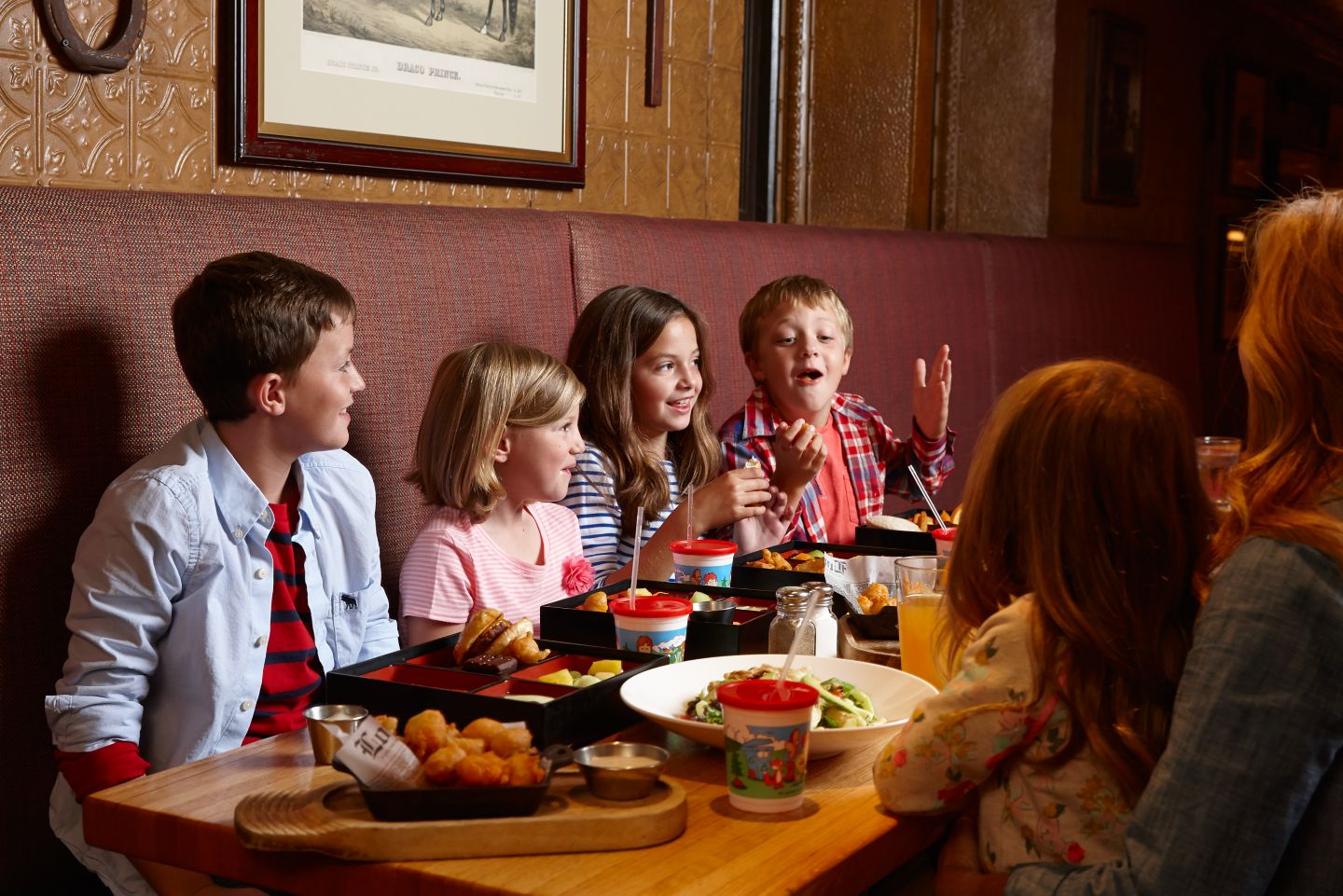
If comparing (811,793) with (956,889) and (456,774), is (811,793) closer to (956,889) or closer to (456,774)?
(956,889)

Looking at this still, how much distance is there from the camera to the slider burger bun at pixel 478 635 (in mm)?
1573

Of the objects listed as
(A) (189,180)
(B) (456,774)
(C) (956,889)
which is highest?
(A) (189,180)

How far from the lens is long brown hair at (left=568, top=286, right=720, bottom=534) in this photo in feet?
9.10

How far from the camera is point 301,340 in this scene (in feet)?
6.68

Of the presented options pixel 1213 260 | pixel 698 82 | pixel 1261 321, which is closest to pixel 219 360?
pixel 1261 321

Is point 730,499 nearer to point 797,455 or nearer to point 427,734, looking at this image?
point 797,455

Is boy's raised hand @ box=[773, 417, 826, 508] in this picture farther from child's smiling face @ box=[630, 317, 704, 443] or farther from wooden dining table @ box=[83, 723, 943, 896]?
wooden dining table @ box=[83, 723, 943, 896]

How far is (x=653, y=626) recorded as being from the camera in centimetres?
164

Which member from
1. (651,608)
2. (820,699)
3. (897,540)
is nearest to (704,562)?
(651,608)

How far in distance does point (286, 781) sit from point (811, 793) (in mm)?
504

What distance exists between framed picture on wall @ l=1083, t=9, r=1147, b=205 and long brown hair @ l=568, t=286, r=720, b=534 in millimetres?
3496

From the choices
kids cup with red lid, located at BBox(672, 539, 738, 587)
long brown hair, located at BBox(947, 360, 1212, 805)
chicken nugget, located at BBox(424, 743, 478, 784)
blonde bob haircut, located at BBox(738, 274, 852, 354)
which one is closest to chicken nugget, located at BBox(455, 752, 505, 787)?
chicken nugget, located at BBox(424, 743, 478, 784)

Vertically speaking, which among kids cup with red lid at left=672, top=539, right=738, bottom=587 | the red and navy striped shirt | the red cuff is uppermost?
kids cup with red lid at left=672, top=539, right=738, bottom=587

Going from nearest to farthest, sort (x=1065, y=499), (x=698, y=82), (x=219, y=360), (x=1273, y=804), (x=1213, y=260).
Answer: (x=1273, y=804) < (x=1065, y=499) < (x=219, y=360) < (x=698, y=82) < (x=1213, y=260)
